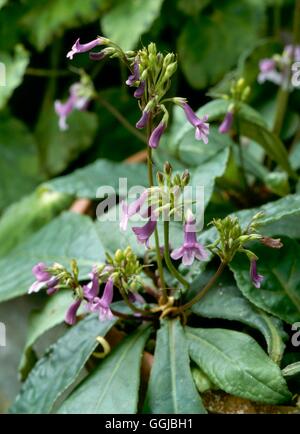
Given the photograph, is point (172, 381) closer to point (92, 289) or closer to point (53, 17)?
point (92, 289)

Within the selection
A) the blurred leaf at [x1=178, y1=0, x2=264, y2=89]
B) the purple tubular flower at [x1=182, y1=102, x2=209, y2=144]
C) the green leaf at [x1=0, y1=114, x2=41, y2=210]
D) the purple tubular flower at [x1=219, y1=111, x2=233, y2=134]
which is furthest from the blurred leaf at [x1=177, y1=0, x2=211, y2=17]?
the purple tubular flower at [x1=182, y1=102, x2=209, y2=144]

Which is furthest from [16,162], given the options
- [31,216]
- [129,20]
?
[129,20]

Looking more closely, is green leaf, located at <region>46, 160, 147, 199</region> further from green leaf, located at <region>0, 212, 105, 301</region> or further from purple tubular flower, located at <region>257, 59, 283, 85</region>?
purple tubular flower, located at <region>257, 59, 283, 85</region>

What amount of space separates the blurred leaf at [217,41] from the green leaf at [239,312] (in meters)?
0.65

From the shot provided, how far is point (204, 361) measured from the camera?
2.47ft

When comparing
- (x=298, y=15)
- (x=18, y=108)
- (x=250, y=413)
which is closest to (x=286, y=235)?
(x=250, y=413)

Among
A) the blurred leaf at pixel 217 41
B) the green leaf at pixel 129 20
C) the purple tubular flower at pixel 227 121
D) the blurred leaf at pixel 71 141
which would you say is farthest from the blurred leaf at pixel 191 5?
the purple tubular flower at pixel 227 121

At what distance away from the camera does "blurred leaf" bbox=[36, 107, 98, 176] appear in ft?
4.75

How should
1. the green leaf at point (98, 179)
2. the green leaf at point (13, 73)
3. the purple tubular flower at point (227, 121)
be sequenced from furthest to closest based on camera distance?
the green leaf at point (13, 73) → the green leaf at point (98, 179) → the purple tubular flower at point (227, 121)

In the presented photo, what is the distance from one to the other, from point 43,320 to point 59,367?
0.11m

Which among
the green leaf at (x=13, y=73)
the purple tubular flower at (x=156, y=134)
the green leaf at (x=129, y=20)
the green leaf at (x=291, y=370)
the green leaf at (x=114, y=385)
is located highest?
the green leaf at (x=129, y=20)

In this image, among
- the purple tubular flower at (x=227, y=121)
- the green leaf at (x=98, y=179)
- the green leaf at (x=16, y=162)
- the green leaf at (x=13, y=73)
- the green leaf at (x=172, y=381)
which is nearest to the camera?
the green leaf at (x=172, y=381)

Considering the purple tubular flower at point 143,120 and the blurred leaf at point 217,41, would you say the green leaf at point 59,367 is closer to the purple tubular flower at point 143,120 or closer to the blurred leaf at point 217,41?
the purple tubular flower at point 143,120

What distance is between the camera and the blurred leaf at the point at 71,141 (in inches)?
57.0
